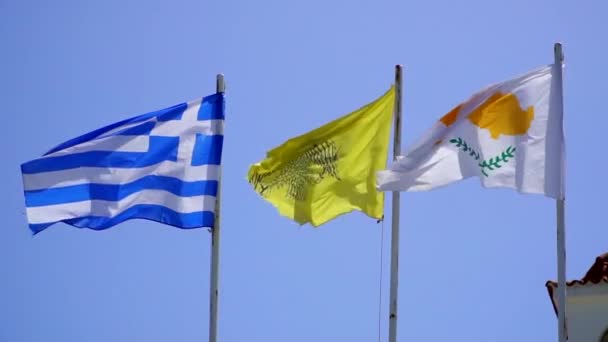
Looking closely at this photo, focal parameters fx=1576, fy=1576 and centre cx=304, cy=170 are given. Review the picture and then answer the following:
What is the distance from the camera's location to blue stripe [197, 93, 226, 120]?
27500 mm

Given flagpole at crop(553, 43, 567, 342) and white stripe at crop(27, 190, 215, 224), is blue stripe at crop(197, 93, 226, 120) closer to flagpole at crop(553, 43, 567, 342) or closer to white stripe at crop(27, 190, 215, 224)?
white stripe at crop(27, 190, 215, 224)

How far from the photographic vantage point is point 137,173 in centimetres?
2705

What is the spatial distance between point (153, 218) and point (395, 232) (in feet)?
13.5

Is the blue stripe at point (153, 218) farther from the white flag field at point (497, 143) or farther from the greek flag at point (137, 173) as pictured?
the white flag field at point (497, 143)

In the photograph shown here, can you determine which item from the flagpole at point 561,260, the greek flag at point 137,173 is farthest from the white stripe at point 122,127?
the flagpole at point 561,260

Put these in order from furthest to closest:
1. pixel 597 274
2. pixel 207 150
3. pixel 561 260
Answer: pixel 597 274
pixel 207 150
pixel 561 260

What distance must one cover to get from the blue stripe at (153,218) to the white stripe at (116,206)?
0.06 metres

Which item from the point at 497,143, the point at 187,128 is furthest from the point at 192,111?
the point at 497,143

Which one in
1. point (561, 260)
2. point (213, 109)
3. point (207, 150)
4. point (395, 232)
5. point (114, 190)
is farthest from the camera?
point (213, 109)

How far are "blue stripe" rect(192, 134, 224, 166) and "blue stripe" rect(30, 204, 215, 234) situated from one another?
93cm

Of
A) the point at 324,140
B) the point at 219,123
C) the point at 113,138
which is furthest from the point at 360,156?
the point at 113,138

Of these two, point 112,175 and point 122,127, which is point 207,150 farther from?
point 112,175

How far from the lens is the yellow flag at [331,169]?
2712 cm

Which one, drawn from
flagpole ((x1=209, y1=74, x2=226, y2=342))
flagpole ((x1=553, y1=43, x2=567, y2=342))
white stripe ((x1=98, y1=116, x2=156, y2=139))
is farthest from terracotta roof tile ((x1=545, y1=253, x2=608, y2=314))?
white stripe ((x1=98, y1=116, x2=156, y2=139))
